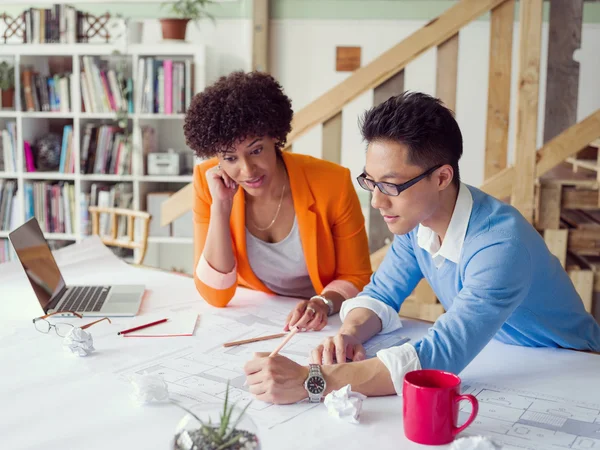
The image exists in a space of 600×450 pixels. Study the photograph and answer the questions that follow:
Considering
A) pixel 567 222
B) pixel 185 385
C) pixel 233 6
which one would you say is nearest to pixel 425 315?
pixel 567 222

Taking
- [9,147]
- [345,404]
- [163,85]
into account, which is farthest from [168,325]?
Answer: [9,147]

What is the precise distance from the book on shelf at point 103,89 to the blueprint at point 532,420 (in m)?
3.33

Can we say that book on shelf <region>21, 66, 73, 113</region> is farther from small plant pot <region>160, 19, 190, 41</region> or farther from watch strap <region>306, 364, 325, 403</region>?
watch strap <region>306, 364, 325, 403</region>

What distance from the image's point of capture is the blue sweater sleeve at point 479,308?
1.26m

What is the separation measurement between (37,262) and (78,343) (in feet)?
1.46

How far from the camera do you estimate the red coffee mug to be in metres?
1.02

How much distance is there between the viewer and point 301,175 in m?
1.99

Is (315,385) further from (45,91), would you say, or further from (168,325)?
(45,91)

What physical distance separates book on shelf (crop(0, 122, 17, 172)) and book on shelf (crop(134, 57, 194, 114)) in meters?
0.86

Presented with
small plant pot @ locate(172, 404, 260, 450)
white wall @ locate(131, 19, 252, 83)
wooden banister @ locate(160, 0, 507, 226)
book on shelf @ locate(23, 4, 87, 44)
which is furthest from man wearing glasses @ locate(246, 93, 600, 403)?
book on shelf @ locate(23, 4, 87, 44)

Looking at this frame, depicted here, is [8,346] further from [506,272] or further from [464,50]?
[464,50]

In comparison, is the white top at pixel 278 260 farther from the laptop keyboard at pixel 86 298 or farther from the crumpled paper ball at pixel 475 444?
the crumpled paper ball at pixel 475 444

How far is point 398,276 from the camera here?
1.69 metres

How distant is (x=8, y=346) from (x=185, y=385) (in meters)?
0.51
